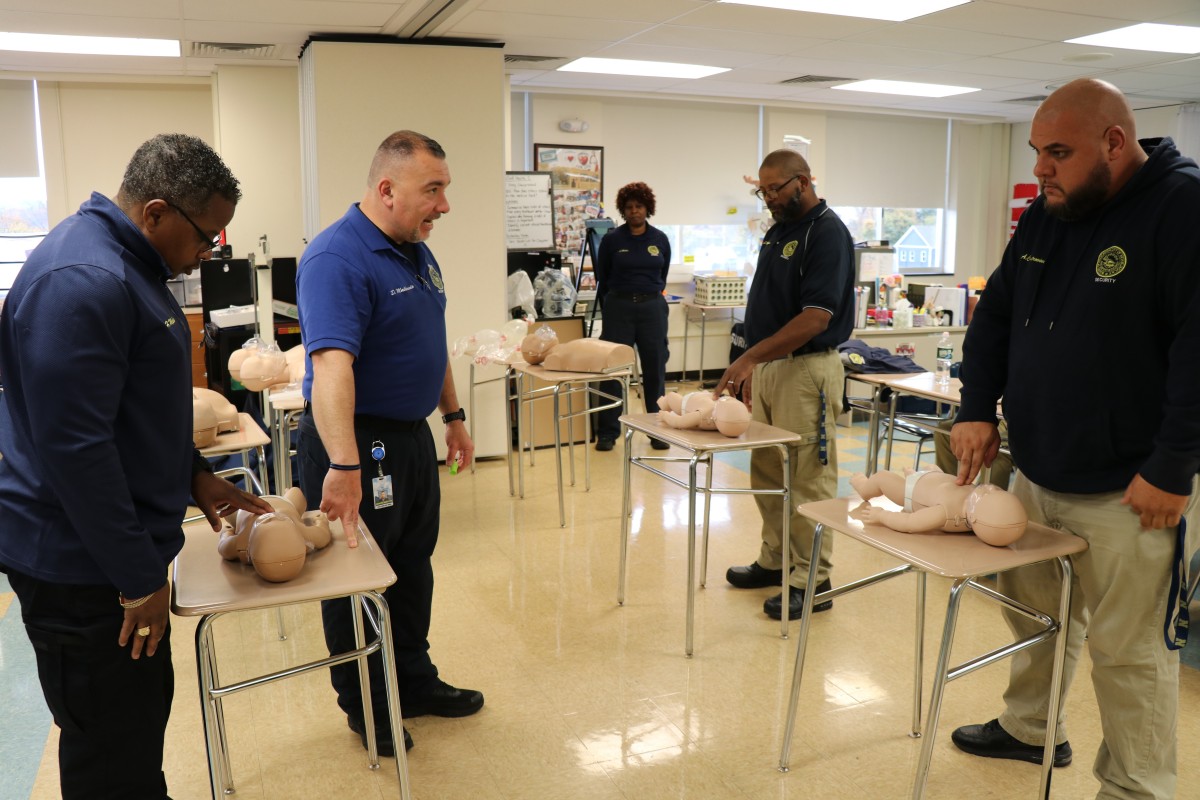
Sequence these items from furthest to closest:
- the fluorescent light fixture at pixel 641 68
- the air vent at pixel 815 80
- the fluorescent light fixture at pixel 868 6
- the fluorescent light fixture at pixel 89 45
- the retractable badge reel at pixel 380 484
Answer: the air vent at pixel 815 80 → the fluorescent light fixture at pixel 641 68 → the fluorescent light fixture at pixel 89 45 → the fluorescent light fixture at pixel 868 6 → the retractable badge reel at pixel 380 484

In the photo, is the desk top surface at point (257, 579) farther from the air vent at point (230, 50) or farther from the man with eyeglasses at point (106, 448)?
the air vent at point (230, 50)

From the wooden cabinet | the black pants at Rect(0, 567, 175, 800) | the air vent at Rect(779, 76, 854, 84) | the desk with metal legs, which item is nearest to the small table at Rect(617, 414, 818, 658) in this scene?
the desk with metal legs

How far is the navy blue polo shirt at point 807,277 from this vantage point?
10.8 feet

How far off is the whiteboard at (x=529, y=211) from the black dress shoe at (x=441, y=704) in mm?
4235

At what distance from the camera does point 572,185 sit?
8180 mm

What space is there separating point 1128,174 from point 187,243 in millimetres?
1977

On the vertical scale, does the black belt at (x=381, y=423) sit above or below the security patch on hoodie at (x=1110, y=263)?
below

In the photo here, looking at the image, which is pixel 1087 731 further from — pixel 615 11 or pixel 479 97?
pixel 479 97

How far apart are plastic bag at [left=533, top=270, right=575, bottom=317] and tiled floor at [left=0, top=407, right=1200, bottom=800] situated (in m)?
2.44

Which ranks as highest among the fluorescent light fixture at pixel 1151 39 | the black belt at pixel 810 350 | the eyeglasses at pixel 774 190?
the fluorescent light fixture at pixel 1151 39

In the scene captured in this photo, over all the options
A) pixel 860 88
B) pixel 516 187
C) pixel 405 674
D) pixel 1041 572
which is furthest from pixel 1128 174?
pixel 860 88

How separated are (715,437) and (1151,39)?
4644 millimetres

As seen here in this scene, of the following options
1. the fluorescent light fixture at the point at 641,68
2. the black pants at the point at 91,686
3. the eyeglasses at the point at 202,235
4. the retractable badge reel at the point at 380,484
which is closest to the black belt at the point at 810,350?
the retractable badge reel at the point at 380,484

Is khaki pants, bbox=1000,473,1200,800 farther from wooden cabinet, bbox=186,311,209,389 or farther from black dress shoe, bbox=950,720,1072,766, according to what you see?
wooden cabinet, bbox=186,311,209,389
